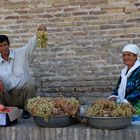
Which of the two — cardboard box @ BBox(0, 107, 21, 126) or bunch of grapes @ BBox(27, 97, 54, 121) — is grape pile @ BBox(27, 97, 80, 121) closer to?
bunch of grapes @ BBox(27, 97, 54, 121)

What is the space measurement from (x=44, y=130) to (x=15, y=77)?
132cm

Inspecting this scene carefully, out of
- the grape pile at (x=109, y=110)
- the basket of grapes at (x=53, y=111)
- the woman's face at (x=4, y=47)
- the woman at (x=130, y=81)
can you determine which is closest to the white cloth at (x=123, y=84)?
the woman at (x=130, y=81)

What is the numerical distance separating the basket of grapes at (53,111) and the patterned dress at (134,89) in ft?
2.32

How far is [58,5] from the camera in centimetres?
667

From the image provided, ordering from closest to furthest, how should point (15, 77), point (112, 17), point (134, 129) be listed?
point (134, 129)
point (15, 77)
point (112, 17)

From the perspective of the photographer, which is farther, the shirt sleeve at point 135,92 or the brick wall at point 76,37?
the brick wall at point 76,37

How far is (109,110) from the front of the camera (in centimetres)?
422

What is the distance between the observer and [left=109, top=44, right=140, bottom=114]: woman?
475 centimetres

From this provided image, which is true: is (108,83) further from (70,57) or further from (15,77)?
(15,77)

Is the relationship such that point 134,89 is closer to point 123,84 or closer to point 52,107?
point 123,84

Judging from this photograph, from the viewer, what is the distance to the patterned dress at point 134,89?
15.5 ft

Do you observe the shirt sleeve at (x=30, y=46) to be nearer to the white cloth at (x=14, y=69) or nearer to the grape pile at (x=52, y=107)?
the white cloth at (x=14, y=69)

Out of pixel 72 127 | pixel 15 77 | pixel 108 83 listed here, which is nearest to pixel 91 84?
pixel 108 83

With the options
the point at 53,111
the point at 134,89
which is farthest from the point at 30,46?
the point at 134,89
